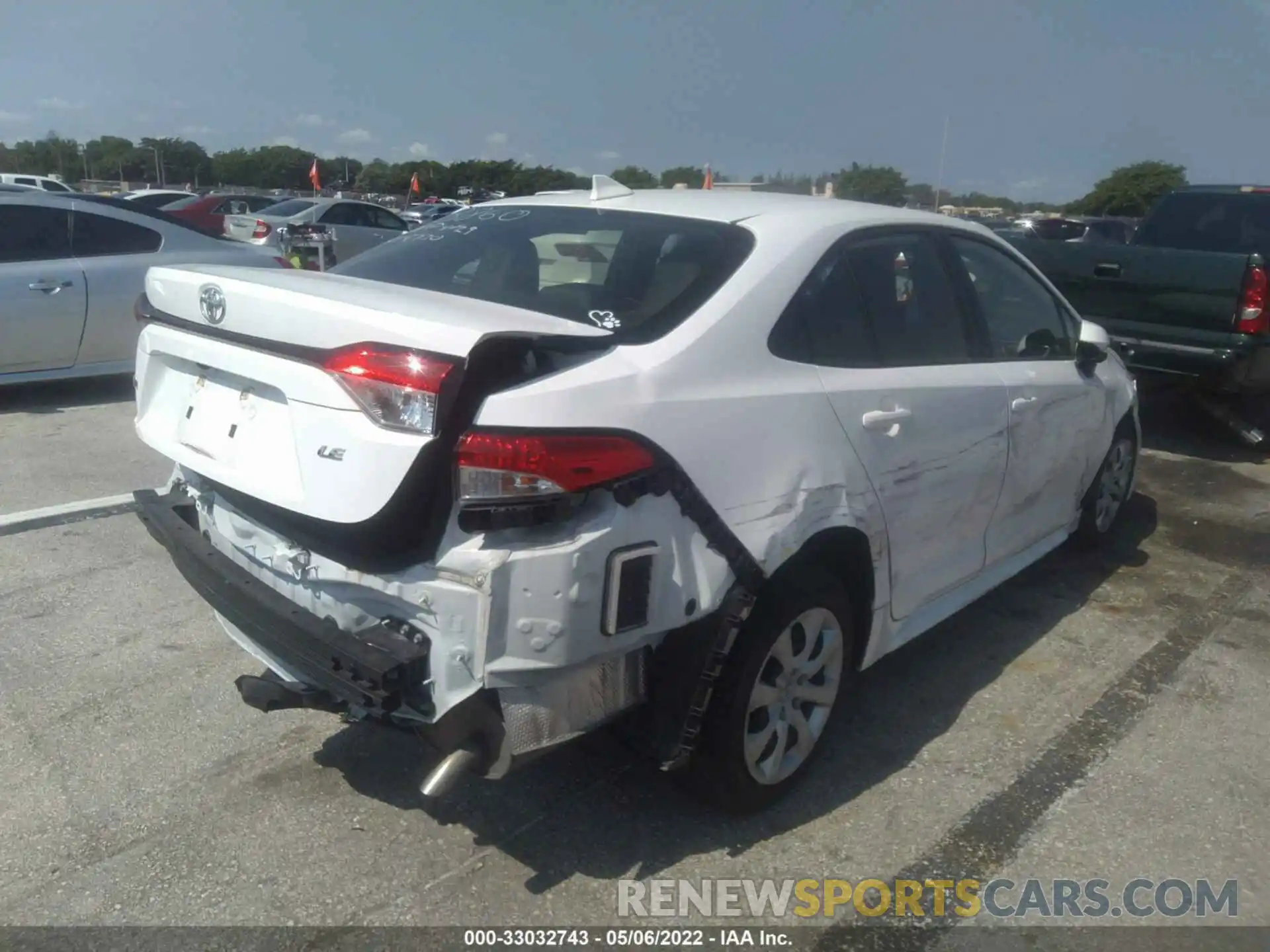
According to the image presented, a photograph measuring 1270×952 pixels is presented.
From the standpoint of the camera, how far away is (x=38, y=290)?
7.34m

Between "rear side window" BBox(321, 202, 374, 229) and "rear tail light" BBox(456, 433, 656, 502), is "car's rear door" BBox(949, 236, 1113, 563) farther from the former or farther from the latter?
"rear side window" BBox(321, 202, 374, 229)

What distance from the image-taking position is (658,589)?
2.49 m

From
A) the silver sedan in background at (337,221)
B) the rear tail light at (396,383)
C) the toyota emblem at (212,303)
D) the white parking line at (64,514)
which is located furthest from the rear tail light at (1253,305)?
the silver sedan in background at (337,221)

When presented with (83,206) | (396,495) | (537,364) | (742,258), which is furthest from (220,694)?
(83,206)

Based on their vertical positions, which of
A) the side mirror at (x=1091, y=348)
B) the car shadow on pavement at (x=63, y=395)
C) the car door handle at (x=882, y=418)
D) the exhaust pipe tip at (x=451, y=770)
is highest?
the side mirror at (x=1091, y=348)

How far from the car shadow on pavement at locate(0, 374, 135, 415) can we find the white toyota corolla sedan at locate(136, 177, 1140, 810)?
515cm

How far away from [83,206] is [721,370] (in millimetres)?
6737

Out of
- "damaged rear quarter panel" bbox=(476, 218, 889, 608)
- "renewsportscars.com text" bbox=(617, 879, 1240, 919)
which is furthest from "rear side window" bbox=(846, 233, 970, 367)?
"renewsportscars.com text" bbox=(617, 879, 1240, 919)

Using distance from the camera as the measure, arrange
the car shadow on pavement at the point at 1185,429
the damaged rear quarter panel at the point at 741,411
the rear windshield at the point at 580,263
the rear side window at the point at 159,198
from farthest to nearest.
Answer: the rear side window at the point at 159,198 < the car shadow on pavement at the point at 1185,429 < the rear windshield at the point at 580,263 < the damaged rear quarter panel at the point at 741,411

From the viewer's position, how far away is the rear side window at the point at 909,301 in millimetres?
3389

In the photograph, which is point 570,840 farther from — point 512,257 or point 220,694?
point 512,257

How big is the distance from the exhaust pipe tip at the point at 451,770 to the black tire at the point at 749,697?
2.14 feet

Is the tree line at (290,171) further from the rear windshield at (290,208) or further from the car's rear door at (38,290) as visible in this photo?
the car's rear door at (38,290)

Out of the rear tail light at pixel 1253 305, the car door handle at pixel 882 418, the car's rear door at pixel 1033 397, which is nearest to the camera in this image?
the car door handle at pixel 882 418
